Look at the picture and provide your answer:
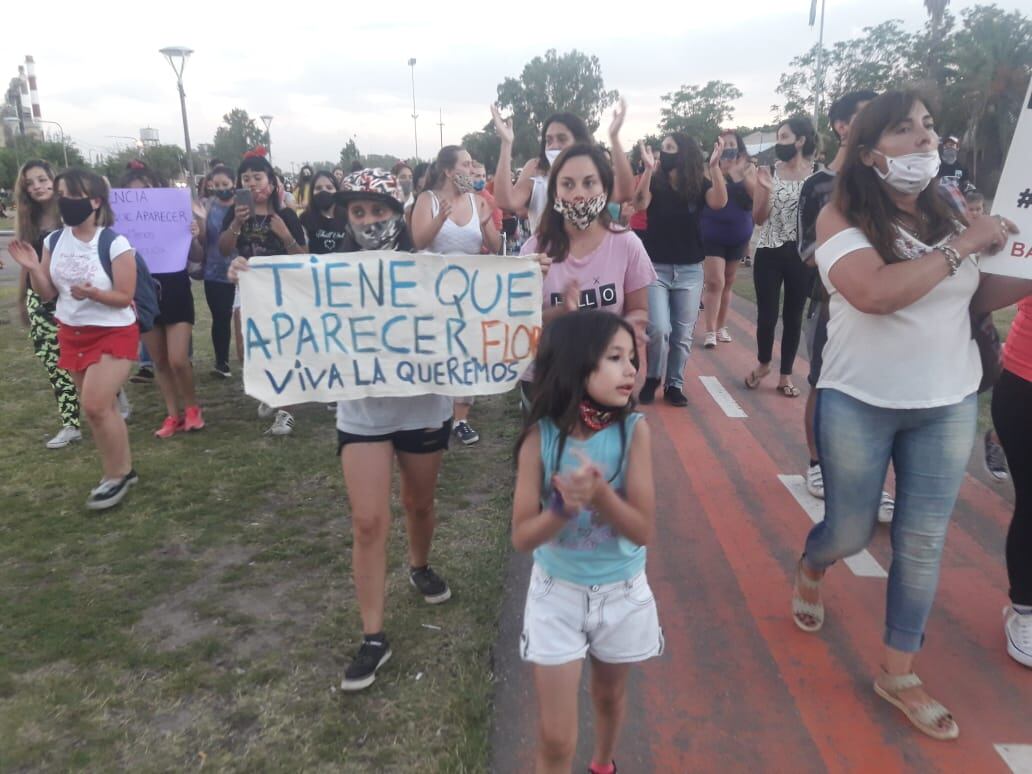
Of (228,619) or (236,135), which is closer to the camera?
(228,619)

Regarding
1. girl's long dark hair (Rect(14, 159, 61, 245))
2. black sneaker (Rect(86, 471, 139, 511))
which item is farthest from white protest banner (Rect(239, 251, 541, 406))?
girl's long dark hair (Rect(14, 159, 61, 245))

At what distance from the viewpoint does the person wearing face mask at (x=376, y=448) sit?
282 cm

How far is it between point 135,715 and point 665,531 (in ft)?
8.66

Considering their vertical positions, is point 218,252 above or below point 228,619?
above

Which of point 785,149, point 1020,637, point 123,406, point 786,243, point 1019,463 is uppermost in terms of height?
point 785,149

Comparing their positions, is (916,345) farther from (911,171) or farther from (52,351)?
(52,351)

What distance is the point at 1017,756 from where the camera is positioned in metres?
2.48

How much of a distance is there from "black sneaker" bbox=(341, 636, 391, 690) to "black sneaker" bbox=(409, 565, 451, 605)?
451mm

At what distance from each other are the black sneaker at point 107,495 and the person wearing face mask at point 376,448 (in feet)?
7.36

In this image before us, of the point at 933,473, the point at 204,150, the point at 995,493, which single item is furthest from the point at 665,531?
the point at 204,150

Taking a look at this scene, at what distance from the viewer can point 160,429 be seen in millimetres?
5812

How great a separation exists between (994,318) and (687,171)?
17.1 ft

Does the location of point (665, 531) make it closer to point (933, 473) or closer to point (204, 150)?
point (933, 473)

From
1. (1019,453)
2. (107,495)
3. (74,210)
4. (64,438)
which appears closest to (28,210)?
(74,210)
